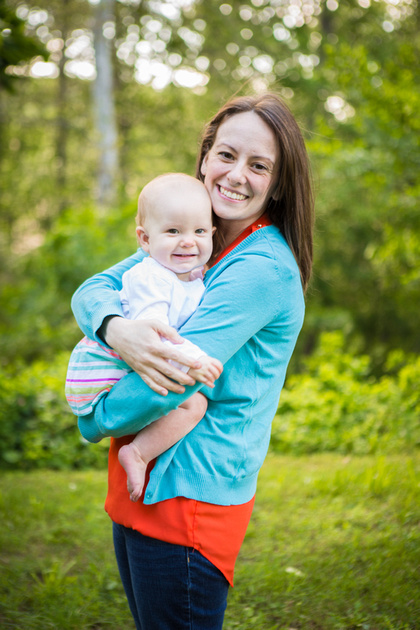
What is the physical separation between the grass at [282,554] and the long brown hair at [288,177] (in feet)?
6.43

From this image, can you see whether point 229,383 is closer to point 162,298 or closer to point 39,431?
point 162,298

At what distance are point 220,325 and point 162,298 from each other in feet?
0.77

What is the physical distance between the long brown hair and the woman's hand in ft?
2.05

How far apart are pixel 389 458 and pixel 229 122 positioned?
372 cm

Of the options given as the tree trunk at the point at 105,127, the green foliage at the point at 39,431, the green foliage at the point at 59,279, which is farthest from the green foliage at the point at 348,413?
the tree trunk at the point at 105,127

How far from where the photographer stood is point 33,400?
5.70 metres

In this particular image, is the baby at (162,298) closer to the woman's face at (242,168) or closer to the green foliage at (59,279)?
the woman's face at (242,168)

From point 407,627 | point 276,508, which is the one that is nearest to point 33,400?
point 276,508

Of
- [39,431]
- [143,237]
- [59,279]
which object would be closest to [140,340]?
[143,237]

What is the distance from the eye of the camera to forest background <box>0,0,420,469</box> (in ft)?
18.5

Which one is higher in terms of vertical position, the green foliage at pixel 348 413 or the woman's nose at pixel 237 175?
the woman's nose at pixel 237 175

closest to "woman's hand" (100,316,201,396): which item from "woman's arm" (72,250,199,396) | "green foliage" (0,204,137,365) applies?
"woman's arm" (72,250,199,396)

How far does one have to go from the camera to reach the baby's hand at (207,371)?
56.0 inches

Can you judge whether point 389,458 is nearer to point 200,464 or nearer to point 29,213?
point 200,464
